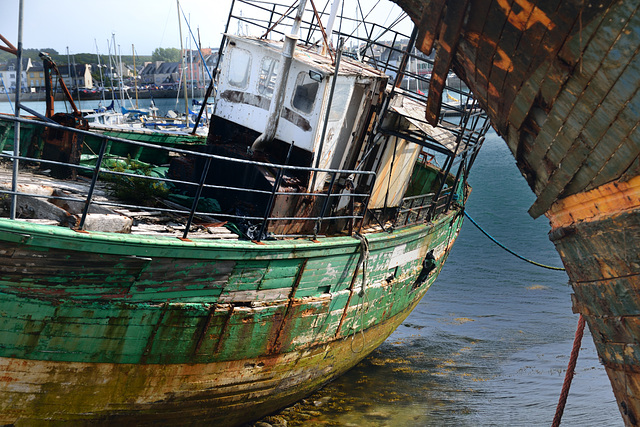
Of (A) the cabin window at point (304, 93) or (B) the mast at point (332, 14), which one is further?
(B) the mast at point (332, 14)

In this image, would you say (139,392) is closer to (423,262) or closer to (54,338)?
(54,338)

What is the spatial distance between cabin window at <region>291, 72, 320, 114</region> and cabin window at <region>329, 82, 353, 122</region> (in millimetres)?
307

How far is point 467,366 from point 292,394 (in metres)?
4.67

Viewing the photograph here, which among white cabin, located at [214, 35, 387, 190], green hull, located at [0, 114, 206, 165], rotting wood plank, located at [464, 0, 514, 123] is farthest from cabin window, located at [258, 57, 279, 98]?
rotting wood plank, located at [464, 0, 514, 123]

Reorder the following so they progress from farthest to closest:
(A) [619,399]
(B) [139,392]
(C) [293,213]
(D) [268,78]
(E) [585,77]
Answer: (D) [268,78]
(C) [293,213]
(B) [139,392]
(A) [619,399]
(E) [585,77]

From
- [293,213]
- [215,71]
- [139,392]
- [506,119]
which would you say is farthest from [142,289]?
[215,71]

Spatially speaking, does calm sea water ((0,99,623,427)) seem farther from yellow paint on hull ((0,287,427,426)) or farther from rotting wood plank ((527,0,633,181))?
rotting wood plank ((527,0,633,181))

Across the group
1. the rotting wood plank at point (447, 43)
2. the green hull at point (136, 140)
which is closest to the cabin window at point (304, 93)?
the green hull at point (136, 140)

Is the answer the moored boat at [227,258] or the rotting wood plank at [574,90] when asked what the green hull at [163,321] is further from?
the rotting wood plank at [574,90]

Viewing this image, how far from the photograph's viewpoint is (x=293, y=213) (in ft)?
26.8

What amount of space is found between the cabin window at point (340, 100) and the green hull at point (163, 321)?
6.12 feet

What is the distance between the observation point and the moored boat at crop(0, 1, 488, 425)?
5641 mm

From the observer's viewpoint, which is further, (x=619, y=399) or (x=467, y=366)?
(x=467, y=366)

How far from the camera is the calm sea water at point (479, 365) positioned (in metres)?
9.30
